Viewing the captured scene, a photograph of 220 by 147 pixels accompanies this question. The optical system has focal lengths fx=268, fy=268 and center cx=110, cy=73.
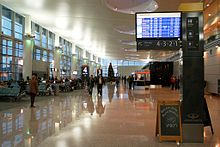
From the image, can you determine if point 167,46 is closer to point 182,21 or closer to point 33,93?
point 182,21

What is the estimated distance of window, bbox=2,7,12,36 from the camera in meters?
23.7

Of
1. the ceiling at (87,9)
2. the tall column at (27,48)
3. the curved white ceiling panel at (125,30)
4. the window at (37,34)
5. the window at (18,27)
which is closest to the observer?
the ceiling at (87,9)

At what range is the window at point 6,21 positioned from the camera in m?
23.7

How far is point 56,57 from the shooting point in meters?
37.2

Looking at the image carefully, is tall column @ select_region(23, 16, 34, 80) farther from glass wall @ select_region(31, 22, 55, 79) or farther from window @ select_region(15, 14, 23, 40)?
glass wall @ select_region(31, 22, 55, 79)

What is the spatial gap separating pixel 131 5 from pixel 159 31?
16.3 meters

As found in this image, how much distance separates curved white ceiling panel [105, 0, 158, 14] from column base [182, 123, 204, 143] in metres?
15.3

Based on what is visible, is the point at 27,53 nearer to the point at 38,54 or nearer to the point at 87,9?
the point at 38,54

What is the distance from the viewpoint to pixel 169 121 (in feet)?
21.1

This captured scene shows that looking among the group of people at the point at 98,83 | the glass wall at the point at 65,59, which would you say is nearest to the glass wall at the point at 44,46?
the glass wall at the point at 65,59

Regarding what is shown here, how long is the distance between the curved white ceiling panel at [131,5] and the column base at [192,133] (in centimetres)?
1526

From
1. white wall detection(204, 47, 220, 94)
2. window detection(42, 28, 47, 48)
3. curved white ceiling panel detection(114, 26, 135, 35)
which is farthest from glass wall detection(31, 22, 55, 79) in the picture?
white wall detection(204, 47, 220, 94)

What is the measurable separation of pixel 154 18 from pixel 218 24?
16.9m

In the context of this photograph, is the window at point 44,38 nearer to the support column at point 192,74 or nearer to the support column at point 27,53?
the support column at point 27,53
